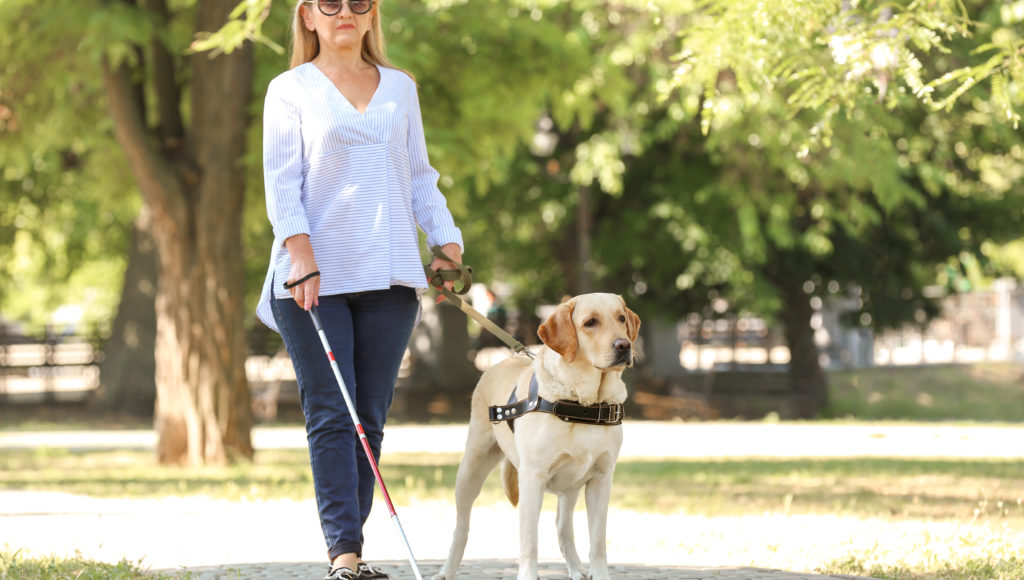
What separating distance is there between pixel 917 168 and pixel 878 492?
12033 millimetres

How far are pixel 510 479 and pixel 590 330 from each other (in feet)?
2.99

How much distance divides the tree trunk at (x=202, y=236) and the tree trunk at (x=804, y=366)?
15.0m

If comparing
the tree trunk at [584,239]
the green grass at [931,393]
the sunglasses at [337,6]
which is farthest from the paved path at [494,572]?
the green grass at [931,393]

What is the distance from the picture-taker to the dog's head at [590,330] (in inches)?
185

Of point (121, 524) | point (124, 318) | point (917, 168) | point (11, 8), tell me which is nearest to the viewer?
point (121, 524)

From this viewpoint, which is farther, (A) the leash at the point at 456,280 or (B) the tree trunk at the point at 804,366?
(B) the tree trunk at the point at 804,366

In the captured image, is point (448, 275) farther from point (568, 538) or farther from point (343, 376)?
point (568, 538)

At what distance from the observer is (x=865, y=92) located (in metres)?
7.24

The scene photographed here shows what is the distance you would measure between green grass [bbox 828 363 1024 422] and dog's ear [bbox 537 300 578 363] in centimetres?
2151

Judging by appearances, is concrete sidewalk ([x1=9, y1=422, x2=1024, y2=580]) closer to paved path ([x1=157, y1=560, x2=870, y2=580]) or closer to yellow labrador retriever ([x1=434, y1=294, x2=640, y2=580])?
paved path ([x1=157, y1=560, x2=870, y2=580])

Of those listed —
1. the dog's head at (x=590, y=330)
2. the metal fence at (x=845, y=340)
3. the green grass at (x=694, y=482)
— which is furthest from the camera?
the metal fence at (x=845, y=340)

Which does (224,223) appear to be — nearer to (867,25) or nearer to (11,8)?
(11,8)

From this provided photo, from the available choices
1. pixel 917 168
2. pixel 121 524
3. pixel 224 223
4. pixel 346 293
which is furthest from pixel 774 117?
pixel 346 293

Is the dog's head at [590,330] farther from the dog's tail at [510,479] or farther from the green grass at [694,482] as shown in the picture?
the green grass at [694,482]
